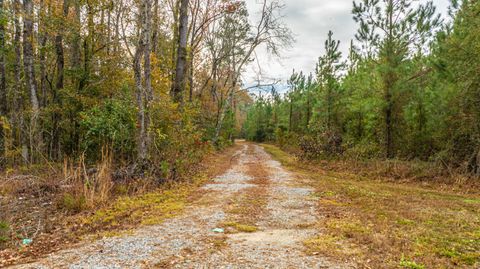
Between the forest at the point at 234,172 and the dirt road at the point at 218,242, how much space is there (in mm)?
31

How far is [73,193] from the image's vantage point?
6.21m

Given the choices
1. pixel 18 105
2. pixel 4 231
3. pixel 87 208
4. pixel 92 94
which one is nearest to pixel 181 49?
pixel 92 94

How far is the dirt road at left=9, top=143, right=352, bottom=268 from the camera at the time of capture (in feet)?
11.4

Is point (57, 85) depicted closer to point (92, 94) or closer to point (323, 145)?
point (92, 94)

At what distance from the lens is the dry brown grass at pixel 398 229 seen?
144 inches

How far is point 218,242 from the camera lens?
4.20m

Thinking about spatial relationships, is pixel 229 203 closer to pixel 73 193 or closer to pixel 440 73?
pixel 73 193

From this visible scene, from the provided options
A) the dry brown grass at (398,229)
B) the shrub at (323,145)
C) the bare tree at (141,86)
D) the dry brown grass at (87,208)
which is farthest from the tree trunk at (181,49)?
the dry brown grass at (398,229)

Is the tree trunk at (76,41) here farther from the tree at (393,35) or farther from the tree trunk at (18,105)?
the tree at (393,35)

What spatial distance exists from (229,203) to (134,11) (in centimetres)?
1272

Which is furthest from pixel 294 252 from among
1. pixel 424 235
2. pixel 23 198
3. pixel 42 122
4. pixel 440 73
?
pixel 42 122

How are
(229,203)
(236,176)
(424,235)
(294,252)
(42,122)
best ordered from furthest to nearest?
(42,122) < (236,176) < (229,203) < (424,235) < (294,252)

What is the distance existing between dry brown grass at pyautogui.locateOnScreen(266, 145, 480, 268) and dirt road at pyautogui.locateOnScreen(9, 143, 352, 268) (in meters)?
0.37

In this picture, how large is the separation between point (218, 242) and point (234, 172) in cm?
799
